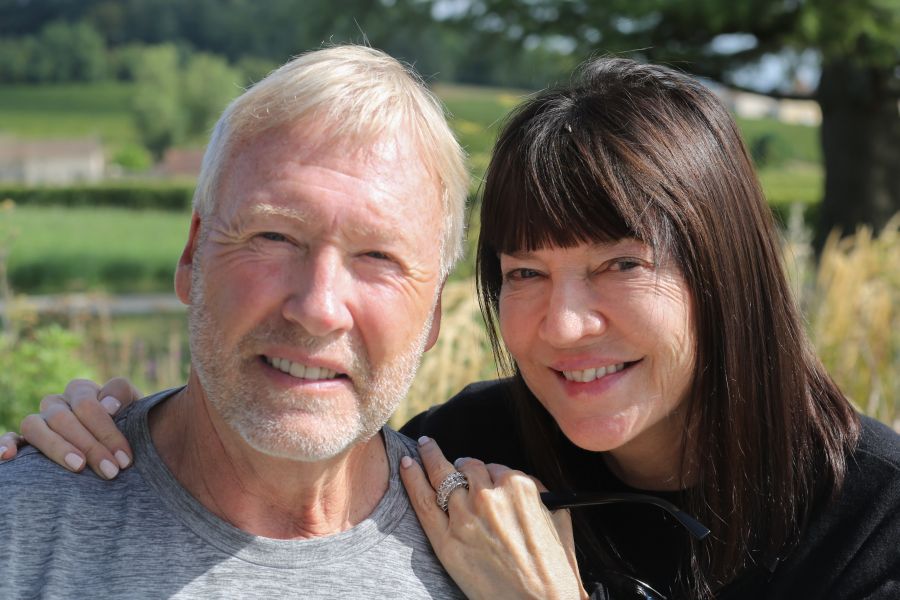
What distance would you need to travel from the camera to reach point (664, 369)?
246 cm

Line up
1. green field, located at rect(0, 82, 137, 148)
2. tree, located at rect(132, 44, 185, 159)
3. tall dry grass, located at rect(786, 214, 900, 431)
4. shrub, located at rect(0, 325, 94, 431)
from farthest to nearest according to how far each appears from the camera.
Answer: green field, located at rect(0, 82, 137, 148), tree, located at rect(132, 44, 185, 159), tall dry grass, located at rect(786, 214, 900, 431), shrub, located at rect(0, 325, 94, 431)

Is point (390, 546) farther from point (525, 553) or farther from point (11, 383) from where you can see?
point (11, 383)

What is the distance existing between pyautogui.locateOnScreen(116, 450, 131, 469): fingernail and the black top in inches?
40.5

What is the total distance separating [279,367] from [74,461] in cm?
47

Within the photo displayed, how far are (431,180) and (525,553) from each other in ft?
2.88

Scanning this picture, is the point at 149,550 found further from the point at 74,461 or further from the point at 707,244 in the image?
the point at 707,244

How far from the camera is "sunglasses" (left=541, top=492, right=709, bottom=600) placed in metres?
2.46

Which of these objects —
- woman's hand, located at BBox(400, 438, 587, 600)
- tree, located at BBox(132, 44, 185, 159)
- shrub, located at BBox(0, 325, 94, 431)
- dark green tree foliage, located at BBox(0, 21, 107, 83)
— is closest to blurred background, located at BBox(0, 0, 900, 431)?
shrub, located at BBox(0, 325, 94, 431)

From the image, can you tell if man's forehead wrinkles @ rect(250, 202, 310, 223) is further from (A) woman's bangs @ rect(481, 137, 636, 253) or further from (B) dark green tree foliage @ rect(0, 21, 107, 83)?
(B) dark green tree foliage @ rect(0, 21, 107, 83)

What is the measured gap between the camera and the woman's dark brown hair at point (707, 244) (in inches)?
93.3

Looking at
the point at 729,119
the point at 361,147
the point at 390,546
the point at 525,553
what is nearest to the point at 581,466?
the point at 525,553

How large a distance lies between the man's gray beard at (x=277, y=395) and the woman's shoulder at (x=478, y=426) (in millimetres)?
828

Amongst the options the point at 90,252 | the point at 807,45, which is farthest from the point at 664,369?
the point at 90,252

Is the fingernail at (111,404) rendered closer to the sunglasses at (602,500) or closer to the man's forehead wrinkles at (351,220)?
the man's forehead wrinkles at (351,220)
